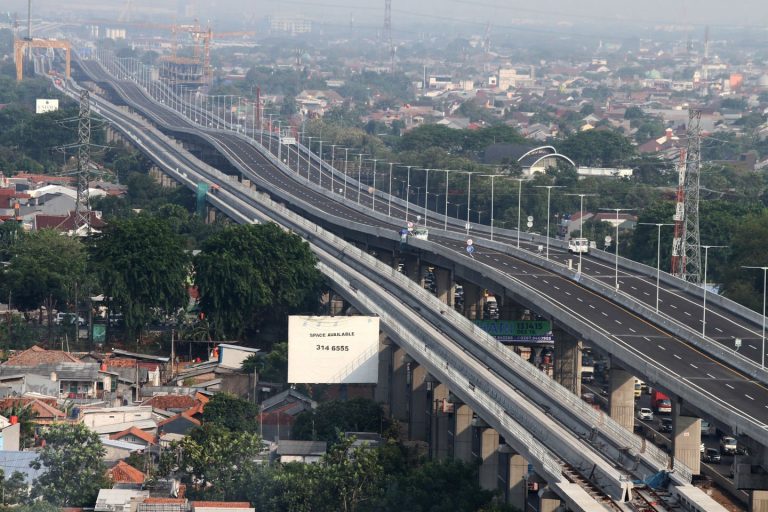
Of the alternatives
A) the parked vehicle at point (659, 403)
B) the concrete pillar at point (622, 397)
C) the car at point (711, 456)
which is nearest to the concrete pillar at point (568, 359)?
the parked vehicle at point (659, 403)

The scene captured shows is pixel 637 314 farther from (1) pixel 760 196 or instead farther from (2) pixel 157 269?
(1) pixel 760 196

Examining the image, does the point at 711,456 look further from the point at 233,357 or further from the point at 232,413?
the point at 233,357

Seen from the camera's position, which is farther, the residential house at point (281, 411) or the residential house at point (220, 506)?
the residential house at point (281, 411)

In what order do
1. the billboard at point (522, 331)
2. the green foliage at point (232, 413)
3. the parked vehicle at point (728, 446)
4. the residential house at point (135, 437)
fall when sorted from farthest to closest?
the billboard at point (522, 331)
the green foliage at point (232, 413)
the residential house at point (135, 437)
the parked vehicle at point (728, 446)

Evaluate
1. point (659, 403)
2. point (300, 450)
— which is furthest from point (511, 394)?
point (659, 403)

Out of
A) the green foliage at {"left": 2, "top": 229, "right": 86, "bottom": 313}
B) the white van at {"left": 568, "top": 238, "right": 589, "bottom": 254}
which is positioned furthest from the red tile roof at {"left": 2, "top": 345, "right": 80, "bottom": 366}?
the white van at {"left": 568, "top": 238, "right": 589, "bottom": 254}

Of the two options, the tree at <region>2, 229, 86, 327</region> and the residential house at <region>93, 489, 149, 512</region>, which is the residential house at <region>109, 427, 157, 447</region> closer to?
the residential house at <region>93, 489, 149, 512</region>

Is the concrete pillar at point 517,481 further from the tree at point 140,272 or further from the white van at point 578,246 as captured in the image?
the white van at point 578,246
